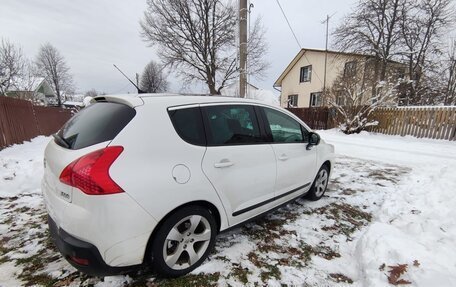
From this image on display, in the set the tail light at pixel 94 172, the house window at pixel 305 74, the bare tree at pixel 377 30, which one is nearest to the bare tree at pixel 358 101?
the bare tree at pixel 377 30

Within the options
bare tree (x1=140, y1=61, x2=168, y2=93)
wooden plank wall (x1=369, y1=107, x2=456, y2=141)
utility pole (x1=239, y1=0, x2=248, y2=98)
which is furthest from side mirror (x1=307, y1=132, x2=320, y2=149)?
bare tree (x1=140, y1=61, x2=168, y2=93)

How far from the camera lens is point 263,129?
9.85ft

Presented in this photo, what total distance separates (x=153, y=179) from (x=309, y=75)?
27.3 metres

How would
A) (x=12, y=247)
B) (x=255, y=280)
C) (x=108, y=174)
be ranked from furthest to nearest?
(x=12, y=247)
(x=255, y=280)
(x=108, y=174)

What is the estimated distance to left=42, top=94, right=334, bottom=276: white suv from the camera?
5.86 feet

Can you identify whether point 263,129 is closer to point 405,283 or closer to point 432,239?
point 405,283

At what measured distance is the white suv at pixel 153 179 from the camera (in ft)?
5.86

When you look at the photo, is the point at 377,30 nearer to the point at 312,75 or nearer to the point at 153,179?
the point at 312,75

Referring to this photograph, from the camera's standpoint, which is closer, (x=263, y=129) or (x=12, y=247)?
(x=12, y=247)

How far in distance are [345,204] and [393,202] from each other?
0.82 m

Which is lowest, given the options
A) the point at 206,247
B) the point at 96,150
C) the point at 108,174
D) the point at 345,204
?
the point at 345,204

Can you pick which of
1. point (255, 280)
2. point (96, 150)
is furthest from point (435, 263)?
point (96, 150)

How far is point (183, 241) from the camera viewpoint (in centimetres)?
222

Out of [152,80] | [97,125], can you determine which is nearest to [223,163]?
[97,125]
